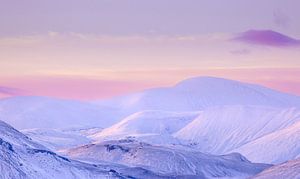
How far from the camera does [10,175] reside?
19975 centimetres
